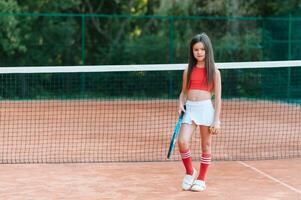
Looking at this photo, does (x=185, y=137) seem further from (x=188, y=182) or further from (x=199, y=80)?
(x=199, y=80)

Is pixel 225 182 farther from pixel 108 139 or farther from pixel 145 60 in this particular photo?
pixel 145 60

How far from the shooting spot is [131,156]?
833cm

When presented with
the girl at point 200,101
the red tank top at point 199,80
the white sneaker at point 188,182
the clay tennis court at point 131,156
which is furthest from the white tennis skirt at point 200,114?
the clay tennis court at point 131,156

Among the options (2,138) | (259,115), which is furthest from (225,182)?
(259,115)

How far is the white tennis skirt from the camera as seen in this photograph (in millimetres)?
6102

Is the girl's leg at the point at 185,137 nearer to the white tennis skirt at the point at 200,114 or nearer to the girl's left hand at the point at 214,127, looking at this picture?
the white tennis skirt at the point at 200,114

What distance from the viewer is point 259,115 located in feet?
47.1

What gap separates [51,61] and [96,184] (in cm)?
1434

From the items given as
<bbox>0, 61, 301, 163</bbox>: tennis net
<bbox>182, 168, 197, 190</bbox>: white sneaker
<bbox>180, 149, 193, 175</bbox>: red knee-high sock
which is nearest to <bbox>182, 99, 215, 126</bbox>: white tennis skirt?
<bbox>180, 149, 193, 175</bbox>: red knee-high sock

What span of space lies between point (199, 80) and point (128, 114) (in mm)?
8645

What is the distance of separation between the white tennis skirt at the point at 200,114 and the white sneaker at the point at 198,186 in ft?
1.84

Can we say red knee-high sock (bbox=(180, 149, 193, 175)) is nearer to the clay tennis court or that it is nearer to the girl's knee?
the girl's knee

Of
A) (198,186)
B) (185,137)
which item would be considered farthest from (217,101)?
(198,186)

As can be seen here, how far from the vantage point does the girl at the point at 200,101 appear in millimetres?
6098
